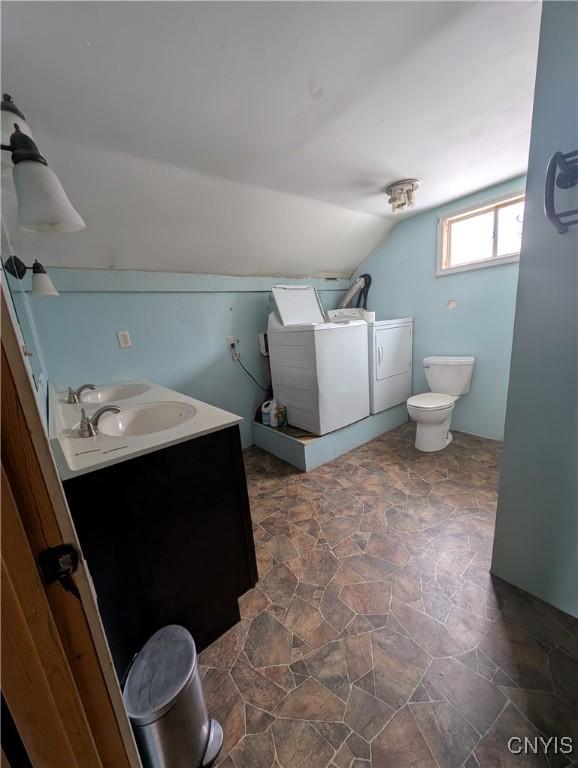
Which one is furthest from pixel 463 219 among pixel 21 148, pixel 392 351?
pixel 21 148

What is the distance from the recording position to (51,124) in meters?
1.19

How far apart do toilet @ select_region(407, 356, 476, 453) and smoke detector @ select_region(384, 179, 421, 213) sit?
1313 mm

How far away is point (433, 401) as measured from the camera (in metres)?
2.41

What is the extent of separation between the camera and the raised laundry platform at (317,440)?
2324 millimetres

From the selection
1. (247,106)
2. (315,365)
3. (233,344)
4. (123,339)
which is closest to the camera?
(247,106)

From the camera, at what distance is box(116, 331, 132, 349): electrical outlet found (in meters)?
2.11

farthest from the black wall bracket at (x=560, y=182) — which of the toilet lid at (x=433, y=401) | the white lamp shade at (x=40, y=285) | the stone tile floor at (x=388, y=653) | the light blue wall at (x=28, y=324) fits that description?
the light blue wall at (x=28, y=324)

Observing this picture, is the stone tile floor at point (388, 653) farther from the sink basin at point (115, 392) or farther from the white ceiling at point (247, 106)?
the white ceiling at point (247, 106)

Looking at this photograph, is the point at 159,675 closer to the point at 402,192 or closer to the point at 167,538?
the point at 167,538

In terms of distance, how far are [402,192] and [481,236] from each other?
0.89 metres

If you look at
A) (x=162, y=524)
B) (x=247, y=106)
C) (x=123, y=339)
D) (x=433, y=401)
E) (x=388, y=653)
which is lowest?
(x=388, y=653)

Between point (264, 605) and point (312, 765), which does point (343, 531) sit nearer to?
point (264, 605)

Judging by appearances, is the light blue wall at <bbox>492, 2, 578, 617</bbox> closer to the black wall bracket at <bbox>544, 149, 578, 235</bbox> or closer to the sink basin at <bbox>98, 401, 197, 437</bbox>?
the black wall bracket at <bbox>544, 149, 578, 235</bbox>

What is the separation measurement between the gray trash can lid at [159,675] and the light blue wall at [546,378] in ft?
4.31
